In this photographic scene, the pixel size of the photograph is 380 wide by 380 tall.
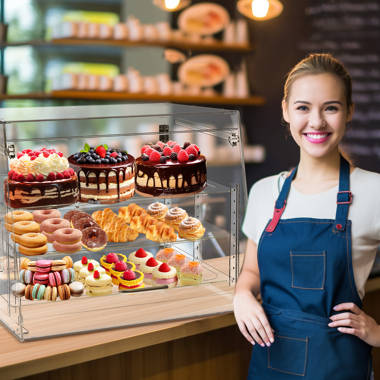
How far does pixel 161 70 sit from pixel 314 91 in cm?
346

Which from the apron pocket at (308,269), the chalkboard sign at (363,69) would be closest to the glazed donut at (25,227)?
the apron pocket at (308,269)

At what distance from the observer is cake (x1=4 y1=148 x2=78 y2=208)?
6.13 feet

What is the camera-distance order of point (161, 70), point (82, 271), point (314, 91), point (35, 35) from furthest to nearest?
1. point (161, 70)
2. point (35, 35)
3. point (82, 271)
4. point (314, 91)

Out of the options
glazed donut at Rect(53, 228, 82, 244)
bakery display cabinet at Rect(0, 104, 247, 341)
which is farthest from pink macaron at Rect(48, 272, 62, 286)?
glazed donut at Rect(53, 228, 82, 244)

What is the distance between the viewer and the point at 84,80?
15.5ft

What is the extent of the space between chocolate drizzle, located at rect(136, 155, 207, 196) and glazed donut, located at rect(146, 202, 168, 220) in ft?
0.52

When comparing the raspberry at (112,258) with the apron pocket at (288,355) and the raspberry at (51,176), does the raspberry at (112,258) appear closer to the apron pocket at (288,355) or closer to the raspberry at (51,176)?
the raspberry at (51,176)

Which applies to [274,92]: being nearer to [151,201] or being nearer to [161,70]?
[161,70]

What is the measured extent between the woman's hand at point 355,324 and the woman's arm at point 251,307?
19cm

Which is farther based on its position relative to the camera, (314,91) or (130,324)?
(130,324)

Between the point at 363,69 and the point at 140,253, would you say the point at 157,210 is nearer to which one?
the point at 140,253

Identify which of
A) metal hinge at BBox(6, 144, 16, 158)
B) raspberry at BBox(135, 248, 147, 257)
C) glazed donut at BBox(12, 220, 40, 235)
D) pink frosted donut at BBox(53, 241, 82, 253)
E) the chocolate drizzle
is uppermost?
metal hinge at BBox(6, 144, 16, 158)

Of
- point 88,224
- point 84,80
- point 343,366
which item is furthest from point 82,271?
point 84,80

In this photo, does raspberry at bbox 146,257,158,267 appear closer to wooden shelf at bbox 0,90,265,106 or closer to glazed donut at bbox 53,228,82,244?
glazed donut at bbox 53,228,82,244
